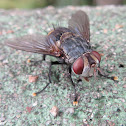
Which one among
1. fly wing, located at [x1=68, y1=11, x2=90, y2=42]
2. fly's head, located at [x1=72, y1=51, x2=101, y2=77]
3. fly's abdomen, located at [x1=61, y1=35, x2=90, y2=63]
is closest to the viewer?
fly's head, located at [x1=72, y1=51, x2=101, y2=77]

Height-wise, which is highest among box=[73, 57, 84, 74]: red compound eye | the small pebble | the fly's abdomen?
the fly's abdomen

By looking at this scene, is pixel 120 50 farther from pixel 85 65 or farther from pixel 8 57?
pixel 8 57

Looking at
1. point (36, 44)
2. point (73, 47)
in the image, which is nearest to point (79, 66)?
point (73, 47)

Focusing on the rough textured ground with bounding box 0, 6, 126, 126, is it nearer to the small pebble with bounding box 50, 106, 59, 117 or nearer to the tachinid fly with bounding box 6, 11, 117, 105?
the small pebble with bounding box 50, 106, 59, 117

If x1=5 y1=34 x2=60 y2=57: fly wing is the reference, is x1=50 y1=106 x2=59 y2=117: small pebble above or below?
below

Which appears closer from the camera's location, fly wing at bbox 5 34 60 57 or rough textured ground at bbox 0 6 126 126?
rough textured ground at bbox 0 6 126 126

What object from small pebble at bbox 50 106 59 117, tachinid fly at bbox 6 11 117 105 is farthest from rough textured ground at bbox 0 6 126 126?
tachinid fly at bbox 6 11 117 105

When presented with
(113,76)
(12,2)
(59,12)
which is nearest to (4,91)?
(113,76)
